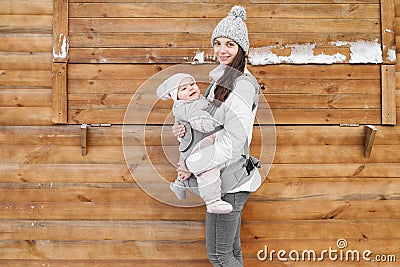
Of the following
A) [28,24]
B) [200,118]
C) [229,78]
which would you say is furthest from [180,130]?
[28,24]

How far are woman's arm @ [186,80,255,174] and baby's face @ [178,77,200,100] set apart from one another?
157 mm

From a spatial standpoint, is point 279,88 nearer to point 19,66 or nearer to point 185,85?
point 185,85

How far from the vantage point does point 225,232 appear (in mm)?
2193

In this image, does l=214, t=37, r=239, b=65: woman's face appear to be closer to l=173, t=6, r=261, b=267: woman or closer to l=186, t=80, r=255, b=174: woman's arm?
l=173, t=6, r=261, b=267: woman

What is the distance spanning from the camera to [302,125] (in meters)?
2.73

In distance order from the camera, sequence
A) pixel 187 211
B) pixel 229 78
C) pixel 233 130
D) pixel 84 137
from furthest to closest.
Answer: pixel 187 211, pixel 84 137, pixel 229 78, pixel 233 130

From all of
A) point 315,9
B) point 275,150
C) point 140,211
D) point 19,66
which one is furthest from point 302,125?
point 19,66

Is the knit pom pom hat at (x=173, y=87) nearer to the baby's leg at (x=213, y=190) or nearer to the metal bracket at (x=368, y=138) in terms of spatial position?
the baby's leg at (x=213, y=190)

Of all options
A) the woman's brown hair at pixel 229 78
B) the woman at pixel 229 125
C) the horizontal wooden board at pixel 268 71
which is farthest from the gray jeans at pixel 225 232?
the horizontal wooden board at pixel 268 71

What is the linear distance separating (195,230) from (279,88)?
0.99 m

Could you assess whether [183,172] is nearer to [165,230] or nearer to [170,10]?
[165,230]

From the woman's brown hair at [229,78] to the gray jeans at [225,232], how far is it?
1.52 feet

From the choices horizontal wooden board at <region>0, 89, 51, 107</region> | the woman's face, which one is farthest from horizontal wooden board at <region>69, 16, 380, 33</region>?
the woman's face

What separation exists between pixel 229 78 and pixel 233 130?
267 mm
